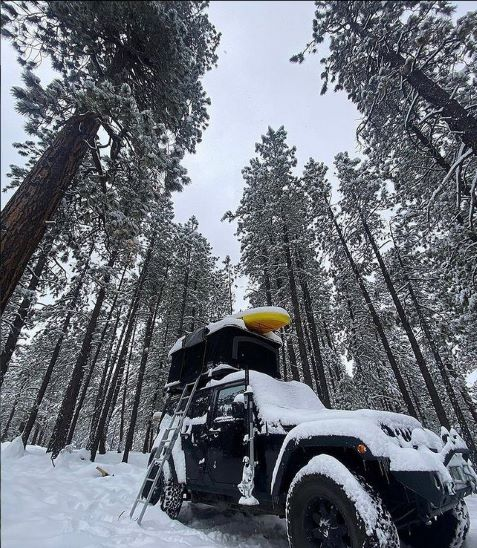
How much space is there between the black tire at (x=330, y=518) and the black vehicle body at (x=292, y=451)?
34cm

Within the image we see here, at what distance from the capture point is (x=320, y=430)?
11.7 feet

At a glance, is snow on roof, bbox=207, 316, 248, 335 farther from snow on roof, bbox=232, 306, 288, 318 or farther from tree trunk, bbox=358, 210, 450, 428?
tree trunk, bbox=358, 210, 450, 428

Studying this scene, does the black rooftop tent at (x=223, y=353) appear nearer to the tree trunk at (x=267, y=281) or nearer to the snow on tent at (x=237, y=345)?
the snow on tent at (x=237, y=345)

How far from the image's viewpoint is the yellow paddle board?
6.82 m

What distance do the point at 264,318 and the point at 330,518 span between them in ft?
13.2

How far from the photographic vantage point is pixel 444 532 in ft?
12.0

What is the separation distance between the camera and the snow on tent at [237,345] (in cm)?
670

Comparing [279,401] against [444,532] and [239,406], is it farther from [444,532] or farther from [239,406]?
[444,532]

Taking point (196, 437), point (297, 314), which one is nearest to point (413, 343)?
point (297, 314)

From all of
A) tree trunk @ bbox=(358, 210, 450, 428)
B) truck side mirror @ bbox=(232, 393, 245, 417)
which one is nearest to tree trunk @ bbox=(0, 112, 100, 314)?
truck side mirror @ bbox=(232, 393, 245, 417)

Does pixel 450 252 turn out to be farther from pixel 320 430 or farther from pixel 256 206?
pixel 256 206

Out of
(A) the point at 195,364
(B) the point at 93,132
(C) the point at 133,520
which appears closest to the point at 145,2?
(B) the point at 93,132

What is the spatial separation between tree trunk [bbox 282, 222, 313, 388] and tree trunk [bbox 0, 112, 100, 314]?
1122 centimetres

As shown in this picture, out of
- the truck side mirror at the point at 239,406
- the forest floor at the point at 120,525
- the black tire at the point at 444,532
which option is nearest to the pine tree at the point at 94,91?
the forest floor at the point at 120,525
